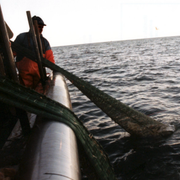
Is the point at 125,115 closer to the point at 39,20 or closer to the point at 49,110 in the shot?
the point at 49,110

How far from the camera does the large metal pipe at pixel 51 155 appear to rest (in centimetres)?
136

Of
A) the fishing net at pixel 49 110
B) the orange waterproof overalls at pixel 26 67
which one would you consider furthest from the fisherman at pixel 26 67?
the fishing net at pixel 49 110

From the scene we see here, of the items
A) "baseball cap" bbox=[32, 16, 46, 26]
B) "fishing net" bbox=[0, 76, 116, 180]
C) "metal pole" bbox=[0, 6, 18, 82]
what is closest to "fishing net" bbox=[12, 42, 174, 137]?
"fishing net" bbox=[0, 76, 116, 180]

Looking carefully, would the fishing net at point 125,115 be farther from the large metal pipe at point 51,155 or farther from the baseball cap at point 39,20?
the baseball cap at point 39,20

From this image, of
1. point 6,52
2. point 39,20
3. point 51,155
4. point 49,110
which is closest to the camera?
point 51,155

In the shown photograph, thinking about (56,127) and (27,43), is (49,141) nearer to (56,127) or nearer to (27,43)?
(56,127)

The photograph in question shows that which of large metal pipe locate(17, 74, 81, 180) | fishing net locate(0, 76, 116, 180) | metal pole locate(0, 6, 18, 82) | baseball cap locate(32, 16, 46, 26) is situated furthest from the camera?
baseball cap locate(32, 16, 46, 26)

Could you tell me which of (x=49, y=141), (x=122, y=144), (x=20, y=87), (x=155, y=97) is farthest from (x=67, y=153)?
(x=155, y=97)

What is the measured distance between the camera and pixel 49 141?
5.54ft

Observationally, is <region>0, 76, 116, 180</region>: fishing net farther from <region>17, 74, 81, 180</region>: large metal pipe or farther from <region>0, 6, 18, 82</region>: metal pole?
<region>0, 6, 18, 82</region>: metal pole

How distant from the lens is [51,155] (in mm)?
1511

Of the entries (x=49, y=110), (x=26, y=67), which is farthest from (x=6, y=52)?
(x=26, y=67)

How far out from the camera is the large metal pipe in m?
1.36

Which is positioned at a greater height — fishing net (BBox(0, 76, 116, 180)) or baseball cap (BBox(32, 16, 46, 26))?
baseball cap (BBox(32, 16, 46, 26))
